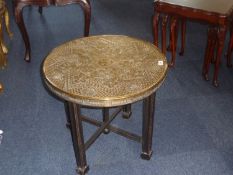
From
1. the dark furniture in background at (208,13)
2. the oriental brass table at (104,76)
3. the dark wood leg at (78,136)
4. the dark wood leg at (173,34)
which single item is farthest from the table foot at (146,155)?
the dark wood leg at (173,34)

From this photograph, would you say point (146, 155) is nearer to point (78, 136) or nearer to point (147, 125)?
point (147, 125)

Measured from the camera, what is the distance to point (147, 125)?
1785 millimetres

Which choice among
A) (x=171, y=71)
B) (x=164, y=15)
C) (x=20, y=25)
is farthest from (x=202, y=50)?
(x=20, y=25)

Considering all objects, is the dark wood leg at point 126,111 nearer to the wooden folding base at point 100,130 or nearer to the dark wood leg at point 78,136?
the wooden folding base at point 100,130

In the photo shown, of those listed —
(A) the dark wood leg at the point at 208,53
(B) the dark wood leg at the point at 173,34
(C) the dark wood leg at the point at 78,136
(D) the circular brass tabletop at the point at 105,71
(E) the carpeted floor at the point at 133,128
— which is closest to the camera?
(D) the circular brass tabletop at the point at 105,71

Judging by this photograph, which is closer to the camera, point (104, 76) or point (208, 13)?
point (104, 76)

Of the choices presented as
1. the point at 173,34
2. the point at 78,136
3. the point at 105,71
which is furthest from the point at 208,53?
the point at 78,136

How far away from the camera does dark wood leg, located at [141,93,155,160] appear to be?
1683 mm

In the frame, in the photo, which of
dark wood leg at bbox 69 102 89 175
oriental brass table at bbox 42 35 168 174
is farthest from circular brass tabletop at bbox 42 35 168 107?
dark wood leg at bbox 69 102 89 175

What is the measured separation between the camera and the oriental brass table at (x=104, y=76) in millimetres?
1472

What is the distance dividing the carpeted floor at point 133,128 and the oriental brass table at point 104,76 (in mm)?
130

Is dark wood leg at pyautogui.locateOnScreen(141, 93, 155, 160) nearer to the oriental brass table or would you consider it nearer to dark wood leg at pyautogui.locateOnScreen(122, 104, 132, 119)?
the oriental brass table

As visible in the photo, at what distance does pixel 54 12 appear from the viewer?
13.4 ft

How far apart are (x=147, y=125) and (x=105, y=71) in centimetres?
41
